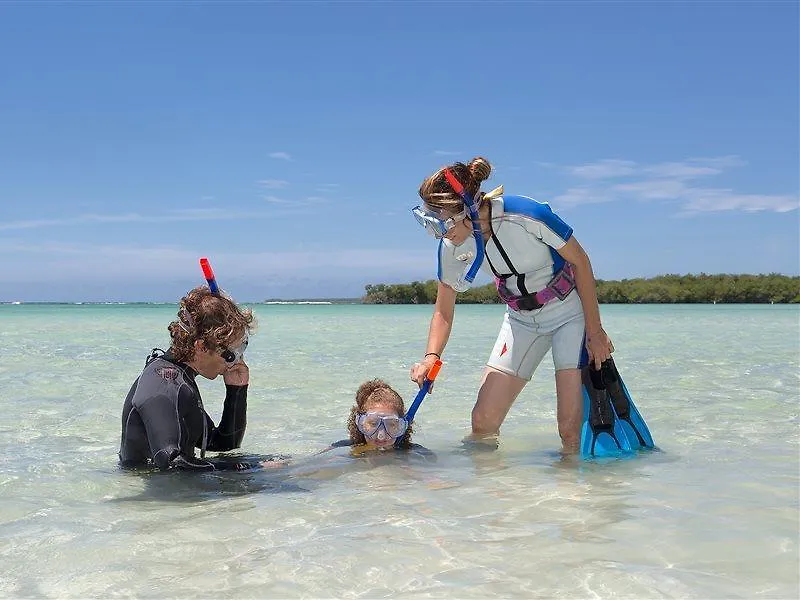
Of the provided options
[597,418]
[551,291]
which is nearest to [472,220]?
[551,291]

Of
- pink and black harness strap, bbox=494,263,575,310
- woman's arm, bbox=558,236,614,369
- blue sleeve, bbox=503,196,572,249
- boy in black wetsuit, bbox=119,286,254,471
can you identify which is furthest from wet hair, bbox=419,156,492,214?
boy in black wetsuit, bbox=119,286,254,471

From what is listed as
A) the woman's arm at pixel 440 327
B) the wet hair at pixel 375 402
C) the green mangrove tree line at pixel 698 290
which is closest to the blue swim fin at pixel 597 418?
the woman's arm at pixel 440 327

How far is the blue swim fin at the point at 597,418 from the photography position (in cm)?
488

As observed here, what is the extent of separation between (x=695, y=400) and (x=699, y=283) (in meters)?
81.6

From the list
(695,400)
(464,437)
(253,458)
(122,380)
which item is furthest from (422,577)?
(122,380)

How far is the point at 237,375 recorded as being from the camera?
4223mm

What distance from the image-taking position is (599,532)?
130 inches

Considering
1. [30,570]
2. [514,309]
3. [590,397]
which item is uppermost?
[514,309]

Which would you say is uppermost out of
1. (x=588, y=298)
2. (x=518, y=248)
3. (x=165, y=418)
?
(x=518, y=248)

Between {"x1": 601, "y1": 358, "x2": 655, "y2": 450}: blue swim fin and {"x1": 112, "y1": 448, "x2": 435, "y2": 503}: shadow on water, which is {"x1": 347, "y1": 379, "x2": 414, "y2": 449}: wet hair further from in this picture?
{"x1": 601, "y1": 358, "x2": 655, "y2": 450}: blue swim fin

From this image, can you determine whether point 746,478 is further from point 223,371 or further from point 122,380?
point 122,380

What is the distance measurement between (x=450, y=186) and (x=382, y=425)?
1.72m

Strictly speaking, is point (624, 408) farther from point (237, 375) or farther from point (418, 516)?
point (237, 375)

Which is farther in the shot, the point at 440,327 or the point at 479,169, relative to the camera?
the point at 440,327
